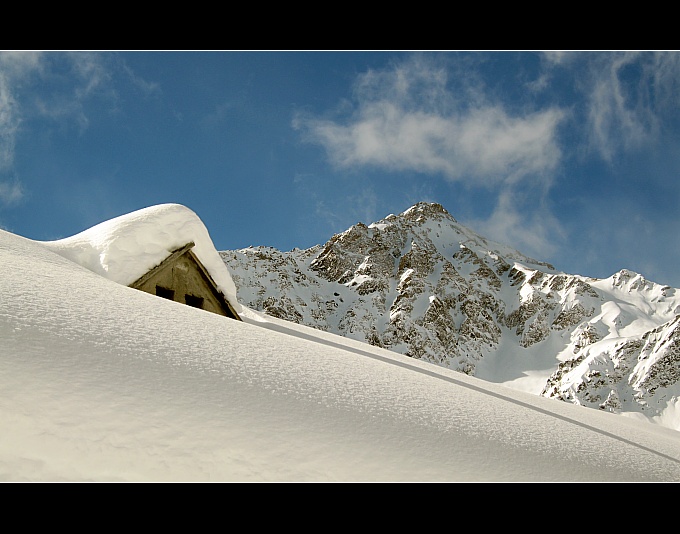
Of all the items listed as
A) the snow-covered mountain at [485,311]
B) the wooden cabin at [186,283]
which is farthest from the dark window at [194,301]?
the snow-covered mountain at [485,311]

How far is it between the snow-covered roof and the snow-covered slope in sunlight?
2.54 meters

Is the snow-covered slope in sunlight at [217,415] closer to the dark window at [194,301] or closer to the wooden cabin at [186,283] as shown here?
the wooden cabin at [186,283]

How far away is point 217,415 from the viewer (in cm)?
221

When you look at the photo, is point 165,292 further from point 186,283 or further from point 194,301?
point 194,301

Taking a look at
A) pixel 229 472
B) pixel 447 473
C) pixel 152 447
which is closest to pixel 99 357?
pixel 152 447

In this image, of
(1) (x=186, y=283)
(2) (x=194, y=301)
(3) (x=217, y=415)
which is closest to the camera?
(3) (x=217, y=415)

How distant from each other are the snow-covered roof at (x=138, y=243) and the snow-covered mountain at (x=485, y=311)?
6881cm

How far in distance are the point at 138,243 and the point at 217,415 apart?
5.39 m

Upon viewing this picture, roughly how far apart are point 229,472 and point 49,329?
5.04 feet

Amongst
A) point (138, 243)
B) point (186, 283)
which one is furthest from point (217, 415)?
point (186, 283)

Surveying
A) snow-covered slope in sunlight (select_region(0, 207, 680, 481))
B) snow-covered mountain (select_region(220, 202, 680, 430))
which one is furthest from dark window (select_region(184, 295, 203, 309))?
snow-covered mountain (select_region(220, 202, 680, 430))

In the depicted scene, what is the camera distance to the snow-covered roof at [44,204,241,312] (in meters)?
6.51
